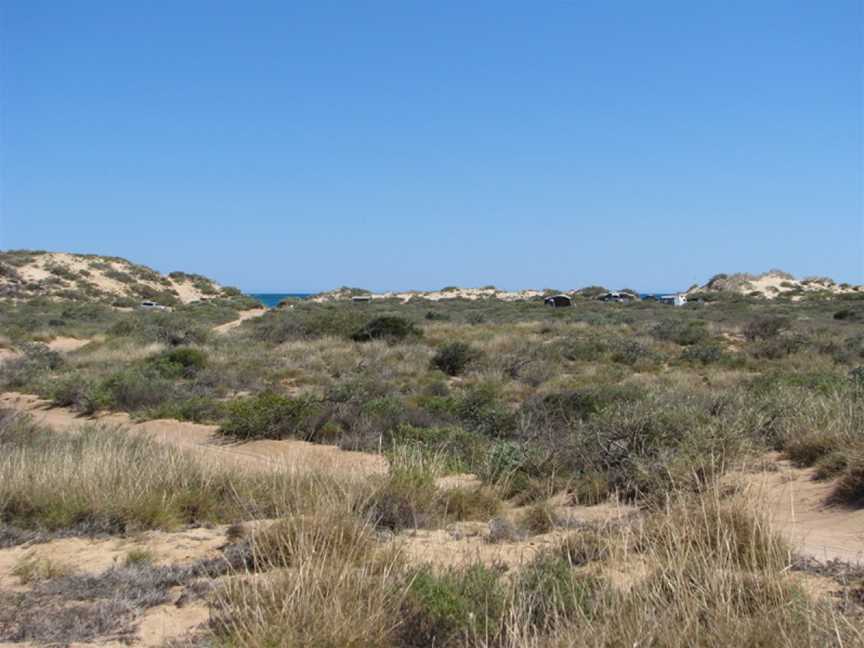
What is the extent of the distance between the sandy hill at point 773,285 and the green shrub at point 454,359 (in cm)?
5680

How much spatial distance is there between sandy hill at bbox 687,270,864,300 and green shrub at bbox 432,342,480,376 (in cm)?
5680

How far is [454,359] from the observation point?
Result: 73.8 ft

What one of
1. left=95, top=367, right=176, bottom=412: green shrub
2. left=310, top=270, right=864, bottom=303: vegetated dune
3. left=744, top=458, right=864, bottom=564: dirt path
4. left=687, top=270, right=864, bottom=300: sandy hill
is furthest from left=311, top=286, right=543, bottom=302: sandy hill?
left=744, top=458, right=864, bottom=564: dirt path

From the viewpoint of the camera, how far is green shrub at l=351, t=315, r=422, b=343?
29188mm

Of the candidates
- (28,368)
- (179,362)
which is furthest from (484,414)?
(28,368)

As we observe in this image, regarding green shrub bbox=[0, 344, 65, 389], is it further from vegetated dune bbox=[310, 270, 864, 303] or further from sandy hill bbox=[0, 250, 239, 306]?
vegetated dune bbox=[310, 270, 864, 303]

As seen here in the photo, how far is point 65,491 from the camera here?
7.28m

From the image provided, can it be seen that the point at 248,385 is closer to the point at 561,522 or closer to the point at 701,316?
the point at 561,522

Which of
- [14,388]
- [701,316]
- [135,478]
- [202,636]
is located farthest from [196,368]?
[701,316]

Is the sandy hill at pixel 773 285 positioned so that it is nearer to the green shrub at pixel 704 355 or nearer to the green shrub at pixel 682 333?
the green shrub at pixel 682 333

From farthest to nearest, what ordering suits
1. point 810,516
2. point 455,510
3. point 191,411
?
point 191,411, point 455,510, point 810,516

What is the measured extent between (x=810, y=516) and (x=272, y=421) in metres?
9.08

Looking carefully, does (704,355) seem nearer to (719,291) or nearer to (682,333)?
(682,333)

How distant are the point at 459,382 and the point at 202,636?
1607 centimetres
